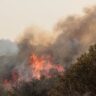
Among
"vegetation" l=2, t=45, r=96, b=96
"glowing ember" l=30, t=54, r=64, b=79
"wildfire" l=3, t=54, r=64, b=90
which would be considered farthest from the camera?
"wildfire" l=3, t=54, r=64, b=90

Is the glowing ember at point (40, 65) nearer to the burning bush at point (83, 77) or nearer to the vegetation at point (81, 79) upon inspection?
the vegetation at point (81, 79)

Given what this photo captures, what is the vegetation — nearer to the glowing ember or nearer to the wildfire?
the glowing ember

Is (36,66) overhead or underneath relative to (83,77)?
overhead

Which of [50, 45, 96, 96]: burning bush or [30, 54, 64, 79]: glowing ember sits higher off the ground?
[30, 54, 64, 79]: glowing ember

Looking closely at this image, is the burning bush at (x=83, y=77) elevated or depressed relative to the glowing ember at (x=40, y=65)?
depressed

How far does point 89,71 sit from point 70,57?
69788 mm

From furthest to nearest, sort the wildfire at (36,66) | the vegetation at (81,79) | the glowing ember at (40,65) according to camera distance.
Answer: the wildfire at (36,66), the glowing ember at (40,65), the vegetation at (81,79)

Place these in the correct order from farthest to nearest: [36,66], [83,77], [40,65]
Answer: [40,65], [36,66], [83,77]

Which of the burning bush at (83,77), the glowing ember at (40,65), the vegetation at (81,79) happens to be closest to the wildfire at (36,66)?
the glowing ember at (40,65)

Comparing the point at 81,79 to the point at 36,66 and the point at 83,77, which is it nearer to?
the point at 83,77

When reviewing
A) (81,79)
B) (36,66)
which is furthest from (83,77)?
(36,66)

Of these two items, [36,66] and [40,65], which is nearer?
[36,66]

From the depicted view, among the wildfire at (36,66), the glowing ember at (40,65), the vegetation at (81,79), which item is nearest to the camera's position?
the vegetation at (81,79)

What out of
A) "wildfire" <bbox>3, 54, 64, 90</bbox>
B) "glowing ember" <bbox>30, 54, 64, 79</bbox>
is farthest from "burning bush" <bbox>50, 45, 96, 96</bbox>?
"wildfire" <bbox>3, 54, 64, 90</bbox>
